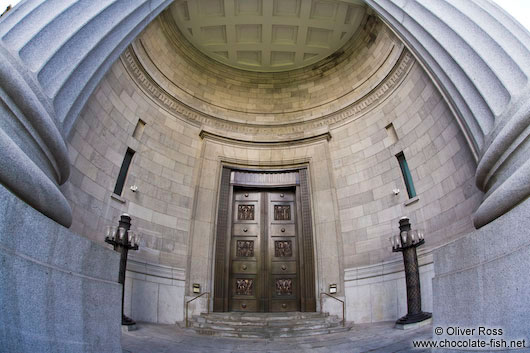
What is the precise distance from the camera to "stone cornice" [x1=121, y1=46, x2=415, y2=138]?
39.9ft

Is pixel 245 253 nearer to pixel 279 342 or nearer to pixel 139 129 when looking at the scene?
pixel 279 342

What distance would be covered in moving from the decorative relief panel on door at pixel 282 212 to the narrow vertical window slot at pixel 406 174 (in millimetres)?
4370

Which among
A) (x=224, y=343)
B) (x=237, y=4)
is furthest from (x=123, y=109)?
(x=224, y=343)

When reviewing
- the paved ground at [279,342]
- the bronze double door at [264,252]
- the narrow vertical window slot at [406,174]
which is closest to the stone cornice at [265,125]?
the narrow vertical window slot at [406,174]

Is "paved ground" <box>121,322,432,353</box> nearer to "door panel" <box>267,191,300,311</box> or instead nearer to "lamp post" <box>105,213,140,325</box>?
"lamp post" <box>105,213,140,325</box>

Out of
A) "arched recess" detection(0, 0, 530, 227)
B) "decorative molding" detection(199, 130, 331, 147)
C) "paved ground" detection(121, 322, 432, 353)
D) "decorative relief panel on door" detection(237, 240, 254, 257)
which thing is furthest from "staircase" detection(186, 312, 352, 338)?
"decorative molding" detection(199, 130, 331, 147)

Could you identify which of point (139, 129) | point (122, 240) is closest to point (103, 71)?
point (122, 240)

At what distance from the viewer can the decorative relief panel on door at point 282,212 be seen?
14.1 meters

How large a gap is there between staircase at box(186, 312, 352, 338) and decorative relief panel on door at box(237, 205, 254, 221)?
377 cm

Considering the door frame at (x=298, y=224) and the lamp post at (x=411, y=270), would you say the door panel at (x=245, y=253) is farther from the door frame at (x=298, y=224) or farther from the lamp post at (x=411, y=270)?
the lamp post at (x=411, y=270)

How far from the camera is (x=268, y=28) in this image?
1416cm

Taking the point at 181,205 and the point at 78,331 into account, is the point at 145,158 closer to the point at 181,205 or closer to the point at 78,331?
the point at 181,205

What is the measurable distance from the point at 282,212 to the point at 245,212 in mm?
1402

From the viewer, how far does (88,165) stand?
1015 cm
